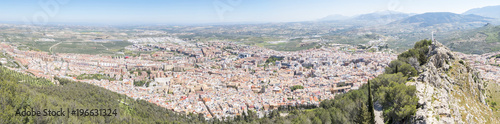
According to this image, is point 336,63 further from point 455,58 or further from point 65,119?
point 65,119

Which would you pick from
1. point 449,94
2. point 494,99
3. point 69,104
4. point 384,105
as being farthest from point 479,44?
point 69,104

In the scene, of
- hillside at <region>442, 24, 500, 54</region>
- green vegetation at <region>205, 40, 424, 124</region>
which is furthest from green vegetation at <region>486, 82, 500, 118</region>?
hillside at <region>442, 24, 500, 54</region>

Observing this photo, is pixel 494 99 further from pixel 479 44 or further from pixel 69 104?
pixel 479 44

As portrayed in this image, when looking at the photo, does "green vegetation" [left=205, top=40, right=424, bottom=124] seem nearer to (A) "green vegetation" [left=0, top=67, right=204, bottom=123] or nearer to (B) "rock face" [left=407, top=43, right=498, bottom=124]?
(B) "rock face" [left=407, top=43, right=498, bottom=124]

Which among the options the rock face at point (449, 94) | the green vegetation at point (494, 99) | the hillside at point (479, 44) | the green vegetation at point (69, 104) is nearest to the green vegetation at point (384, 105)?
the rock face at point (449, 94)

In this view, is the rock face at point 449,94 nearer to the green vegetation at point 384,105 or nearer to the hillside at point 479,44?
the green vegetation at point 384,105

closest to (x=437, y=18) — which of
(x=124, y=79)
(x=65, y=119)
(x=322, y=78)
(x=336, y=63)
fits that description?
(x=336, y=63)
